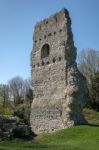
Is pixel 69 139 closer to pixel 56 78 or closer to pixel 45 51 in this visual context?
pixel 56 78

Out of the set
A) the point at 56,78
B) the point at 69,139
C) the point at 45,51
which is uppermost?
the point at 45,51

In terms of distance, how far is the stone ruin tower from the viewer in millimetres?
24672

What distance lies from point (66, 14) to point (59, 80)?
569 centimetres

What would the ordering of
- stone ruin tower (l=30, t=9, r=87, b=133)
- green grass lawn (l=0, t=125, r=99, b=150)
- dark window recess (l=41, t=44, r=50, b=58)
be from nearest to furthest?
green grass lawn (l=0, t=125, r=99, b=150) → stone ruin tower (l=30, t=9, r=87, b=133) → dark window recess (l=41, t=44, r=50, b=58)

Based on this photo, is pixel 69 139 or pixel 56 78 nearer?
pixel 69 139

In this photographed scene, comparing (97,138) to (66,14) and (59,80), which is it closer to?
(59,80)

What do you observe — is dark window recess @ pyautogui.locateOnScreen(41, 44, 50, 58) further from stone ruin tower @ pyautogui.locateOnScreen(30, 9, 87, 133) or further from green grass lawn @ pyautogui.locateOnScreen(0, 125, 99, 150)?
green grass lawn @ pyautogui.locateOnScreen(0, 125, 99, 150)

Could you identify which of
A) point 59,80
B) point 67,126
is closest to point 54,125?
point 67,126

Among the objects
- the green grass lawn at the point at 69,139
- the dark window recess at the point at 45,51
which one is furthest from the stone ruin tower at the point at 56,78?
the green grass lawn at the point at 69,139

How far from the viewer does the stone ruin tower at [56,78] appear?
80.9 ft

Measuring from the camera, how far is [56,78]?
2577cm

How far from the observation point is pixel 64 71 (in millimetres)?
25297

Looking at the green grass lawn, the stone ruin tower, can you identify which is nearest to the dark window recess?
the stone ruin tower

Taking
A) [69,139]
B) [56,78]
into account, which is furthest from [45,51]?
[69,139]
